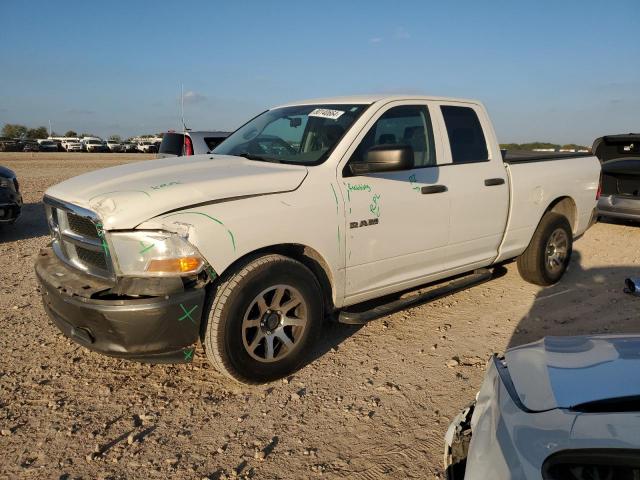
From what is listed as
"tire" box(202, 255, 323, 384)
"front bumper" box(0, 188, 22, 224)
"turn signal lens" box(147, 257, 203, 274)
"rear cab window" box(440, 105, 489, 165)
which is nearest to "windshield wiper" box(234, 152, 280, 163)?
"tire" box(202, 255, 323, 384)

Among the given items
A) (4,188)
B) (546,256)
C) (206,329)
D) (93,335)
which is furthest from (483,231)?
(4,188)

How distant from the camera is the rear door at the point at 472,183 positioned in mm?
4371

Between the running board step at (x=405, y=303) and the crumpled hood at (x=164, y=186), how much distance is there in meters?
1.07

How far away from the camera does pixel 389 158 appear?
347cm

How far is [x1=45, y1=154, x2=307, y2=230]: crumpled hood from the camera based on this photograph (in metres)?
2.93

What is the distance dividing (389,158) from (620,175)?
696cm

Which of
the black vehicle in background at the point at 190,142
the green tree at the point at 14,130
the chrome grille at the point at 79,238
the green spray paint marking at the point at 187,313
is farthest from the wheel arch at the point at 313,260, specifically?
the green tree at the point at 14,130

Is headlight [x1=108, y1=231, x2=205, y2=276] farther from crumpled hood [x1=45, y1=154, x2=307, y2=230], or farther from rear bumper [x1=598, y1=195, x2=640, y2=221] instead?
rear bumper [x1=598, y1=195, x2=640, y2=221]

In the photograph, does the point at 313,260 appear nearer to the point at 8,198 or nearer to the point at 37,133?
the point at 8,198

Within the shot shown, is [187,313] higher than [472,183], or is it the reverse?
[472,183]

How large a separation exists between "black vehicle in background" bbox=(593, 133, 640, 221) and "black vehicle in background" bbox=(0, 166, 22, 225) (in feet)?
30.1

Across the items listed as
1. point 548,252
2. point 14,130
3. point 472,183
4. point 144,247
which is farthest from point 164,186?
point 14,130

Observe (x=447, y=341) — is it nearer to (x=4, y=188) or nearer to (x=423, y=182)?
(x=423, y=182)

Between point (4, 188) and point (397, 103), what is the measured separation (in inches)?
235
